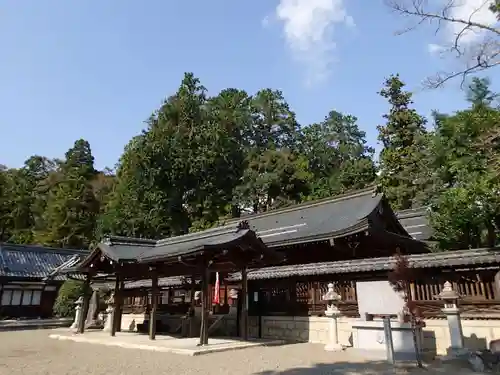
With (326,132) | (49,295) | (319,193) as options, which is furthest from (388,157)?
(49,295)

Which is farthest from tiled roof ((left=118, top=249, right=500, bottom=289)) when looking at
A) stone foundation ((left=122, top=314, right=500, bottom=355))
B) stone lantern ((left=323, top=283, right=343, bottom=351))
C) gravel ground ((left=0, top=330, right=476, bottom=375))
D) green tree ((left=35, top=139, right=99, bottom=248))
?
green tree ((left=35, top=139, right=99, bottom=248))

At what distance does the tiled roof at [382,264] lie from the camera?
11031 millimetres

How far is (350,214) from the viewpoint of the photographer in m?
19.3

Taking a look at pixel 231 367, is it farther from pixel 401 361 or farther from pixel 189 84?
pixel 189 84

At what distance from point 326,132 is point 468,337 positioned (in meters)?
46.9

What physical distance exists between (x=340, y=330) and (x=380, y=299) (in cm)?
385

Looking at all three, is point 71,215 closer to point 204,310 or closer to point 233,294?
point 233,294

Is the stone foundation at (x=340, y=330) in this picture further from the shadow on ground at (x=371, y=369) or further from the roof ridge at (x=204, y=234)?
the roof ridge at (x=204, y=234)

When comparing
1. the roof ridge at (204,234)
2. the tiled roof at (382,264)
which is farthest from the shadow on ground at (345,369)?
the roof ridge at (204,234)

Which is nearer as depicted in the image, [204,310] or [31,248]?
[204,310]

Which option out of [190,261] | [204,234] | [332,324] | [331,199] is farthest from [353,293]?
[331,199]

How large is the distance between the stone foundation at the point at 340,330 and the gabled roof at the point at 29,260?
16077 mm

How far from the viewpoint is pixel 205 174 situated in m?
43.3

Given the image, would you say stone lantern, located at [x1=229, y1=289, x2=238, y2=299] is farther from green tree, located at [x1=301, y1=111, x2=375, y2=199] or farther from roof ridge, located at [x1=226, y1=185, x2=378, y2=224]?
green tree, located at [x1=301, y1=111, x2=375, y2=199]
